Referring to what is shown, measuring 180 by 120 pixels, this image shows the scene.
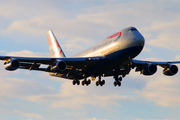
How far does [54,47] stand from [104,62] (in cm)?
2370

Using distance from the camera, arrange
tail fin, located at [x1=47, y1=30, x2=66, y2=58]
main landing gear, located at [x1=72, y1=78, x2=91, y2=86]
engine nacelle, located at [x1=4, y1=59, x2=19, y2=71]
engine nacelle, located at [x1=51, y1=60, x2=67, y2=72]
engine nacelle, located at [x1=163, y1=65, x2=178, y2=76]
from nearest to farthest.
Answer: engine nacelle, located at [x1=4, y1=59, x2=19, y2=71]
engine nacelle, located at [x1=51, y1=60, x2=67, y2=72]
engine nacelle, located at [x1=163, y1=65, x2=178, y2=76]
main landing gear, located at [x1=72, y1=78, x2=91, y2=86]
tail fin, located at [x1=47, y1=30, x2=66, y2=58]

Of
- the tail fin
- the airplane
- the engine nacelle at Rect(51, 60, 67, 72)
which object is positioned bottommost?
the engine nacelle at Rect(51, 60, 67, 72)

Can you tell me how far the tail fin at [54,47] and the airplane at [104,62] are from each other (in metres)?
8.04

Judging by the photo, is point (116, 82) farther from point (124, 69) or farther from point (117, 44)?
point (117, 44)

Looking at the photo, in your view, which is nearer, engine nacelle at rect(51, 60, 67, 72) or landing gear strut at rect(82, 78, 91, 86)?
engine nacelle at rect(51, 60, 67, 72)

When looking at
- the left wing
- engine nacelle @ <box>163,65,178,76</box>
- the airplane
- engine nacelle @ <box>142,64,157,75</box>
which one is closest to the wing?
the airplane

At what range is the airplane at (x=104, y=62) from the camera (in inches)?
1795

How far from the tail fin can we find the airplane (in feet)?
26.4

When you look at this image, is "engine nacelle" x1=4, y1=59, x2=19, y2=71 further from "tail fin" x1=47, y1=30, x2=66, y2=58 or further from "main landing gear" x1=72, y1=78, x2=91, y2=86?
"tail fin" x1=47, y1=30, x2=66, y2=58

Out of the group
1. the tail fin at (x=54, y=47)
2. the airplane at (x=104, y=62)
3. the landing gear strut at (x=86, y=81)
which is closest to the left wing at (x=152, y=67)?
the airplane at (x=104, y=62)

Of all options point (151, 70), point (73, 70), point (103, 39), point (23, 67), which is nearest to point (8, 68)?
point (23, 67)

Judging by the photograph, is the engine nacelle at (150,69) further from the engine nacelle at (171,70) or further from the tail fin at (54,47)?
the tail fin at (54,47)

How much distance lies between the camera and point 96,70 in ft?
170

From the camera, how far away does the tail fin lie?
66562 millimetres
